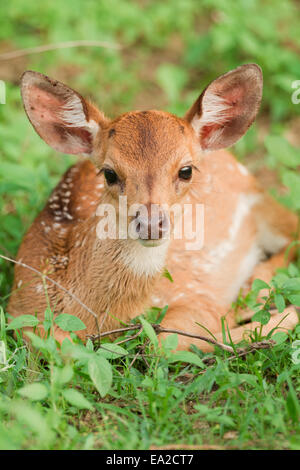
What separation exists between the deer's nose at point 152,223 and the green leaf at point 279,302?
66 centimetres

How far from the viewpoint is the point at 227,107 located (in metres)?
3.49

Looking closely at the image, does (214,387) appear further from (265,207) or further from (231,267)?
(265,207)

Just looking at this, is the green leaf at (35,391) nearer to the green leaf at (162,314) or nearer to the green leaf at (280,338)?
the green leaf at (162,314)

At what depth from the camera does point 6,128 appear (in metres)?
4.86


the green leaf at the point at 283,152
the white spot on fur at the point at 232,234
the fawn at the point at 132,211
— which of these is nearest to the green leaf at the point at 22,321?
the fawn at the point at 132,211

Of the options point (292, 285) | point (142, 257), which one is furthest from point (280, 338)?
point (142, 257)

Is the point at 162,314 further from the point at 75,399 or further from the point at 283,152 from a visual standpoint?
the point at 283,152

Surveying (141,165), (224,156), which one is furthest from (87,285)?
(224,156)

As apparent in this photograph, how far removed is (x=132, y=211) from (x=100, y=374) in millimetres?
771

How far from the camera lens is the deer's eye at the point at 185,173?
10.4ft

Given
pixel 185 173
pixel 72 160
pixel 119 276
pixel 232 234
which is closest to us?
pixel 185 173

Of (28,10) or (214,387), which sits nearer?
(214,387)
